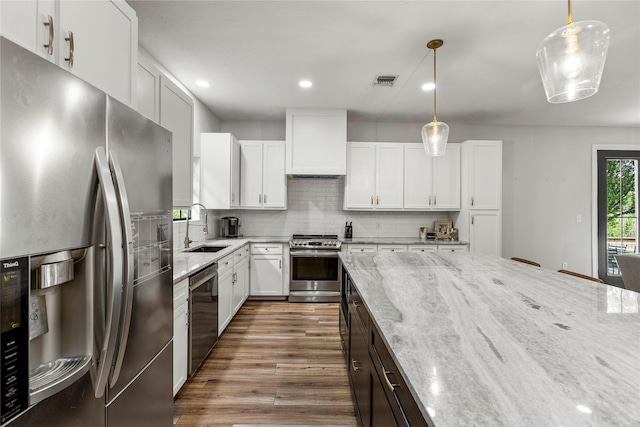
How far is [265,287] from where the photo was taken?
4.18m

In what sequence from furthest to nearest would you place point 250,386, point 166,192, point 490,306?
point 250,386
point 166,192
point 490,306

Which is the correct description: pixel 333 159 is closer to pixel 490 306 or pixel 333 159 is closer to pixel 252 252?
pixel 252 252

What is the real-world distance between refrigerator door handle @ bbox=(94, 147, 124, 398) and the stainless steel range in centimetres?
320

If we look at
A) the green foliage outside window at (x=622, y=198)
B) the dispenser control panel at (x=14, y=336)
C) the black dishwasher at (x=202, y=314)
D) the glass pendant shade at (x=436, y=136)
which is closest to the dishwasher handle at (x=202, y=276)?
the black dishwasher at (x=202, y=314)

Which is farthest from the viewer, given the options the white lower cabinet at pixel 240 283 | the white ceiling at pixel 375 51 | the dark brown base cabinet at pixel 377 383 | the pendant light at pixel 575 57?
the white lower cabinet at pixel 240 283

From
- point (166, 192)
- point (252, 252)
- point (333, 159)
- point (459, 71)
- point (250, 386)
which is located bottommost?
point (250, 386)

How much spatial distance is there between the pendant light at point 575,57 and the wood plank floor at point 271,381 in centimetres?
214

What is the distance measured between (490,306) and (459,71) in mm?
2649

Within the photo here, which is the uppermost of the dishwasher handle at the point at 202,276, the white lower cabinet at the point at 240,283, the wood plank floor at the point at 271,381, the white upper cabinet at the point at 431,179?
the white upper cabinet at the point at 431,179

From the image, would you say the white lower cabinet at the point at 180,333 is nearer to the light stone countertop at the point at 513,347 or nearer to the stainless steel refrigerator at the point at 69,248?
the stainless steel refrigerator at the point at 69,248

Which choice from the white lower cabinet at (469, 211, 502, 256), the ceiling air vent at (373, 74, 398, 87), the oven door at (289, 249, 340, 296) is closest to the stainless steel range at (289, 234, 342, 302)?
the oven door at (289, 249, 340, 296)

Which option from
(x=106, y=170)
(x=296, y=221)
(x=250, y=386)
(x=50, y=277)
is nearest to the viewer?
(x=50, y=277)

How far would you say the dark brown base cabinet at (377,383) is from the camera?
812 mm

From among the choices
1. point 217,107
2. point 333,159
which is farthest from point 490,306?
point 217,107
